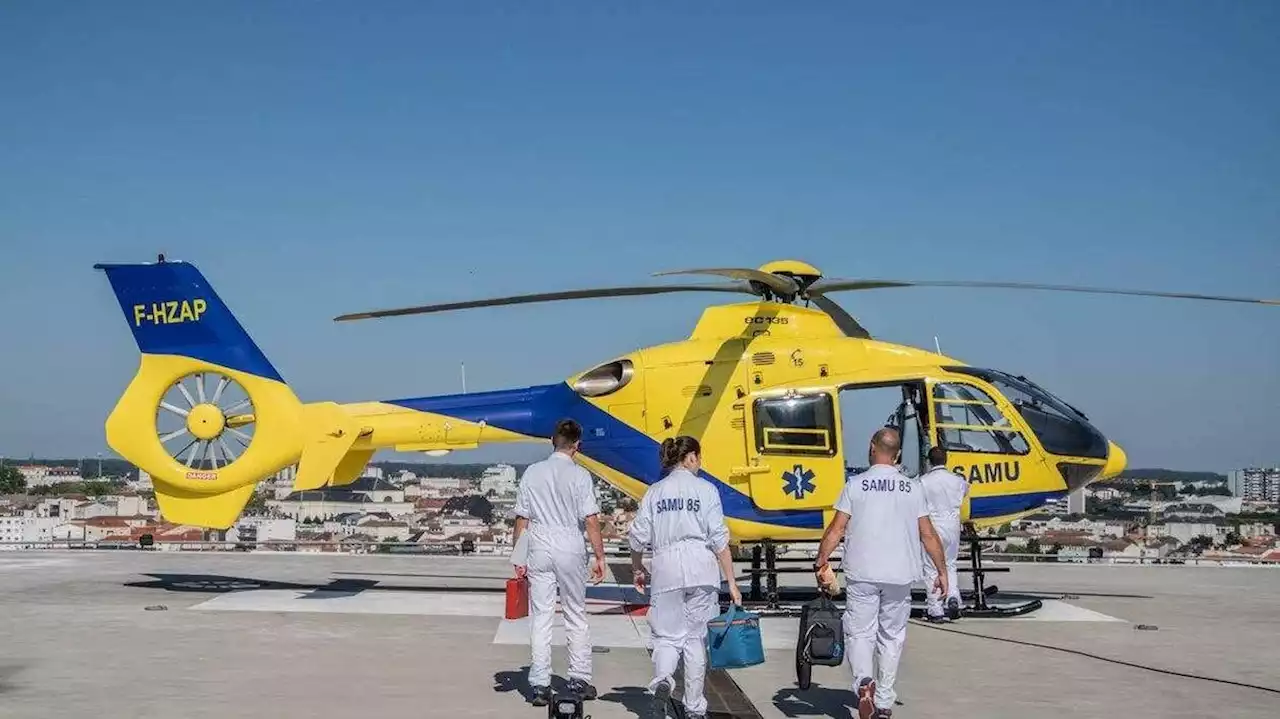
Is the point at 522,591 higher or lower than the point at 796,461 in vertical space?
lower

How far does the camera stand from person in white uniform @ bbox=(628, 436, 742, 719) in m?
7.36

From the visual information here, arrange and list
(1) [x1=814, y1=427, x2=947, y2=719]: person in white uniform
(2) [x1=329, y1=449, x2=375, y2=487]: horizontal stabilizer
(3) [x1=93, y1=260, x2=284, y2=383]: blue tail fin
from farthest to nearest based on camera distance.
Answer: (2) [x1=329, y1=449, x2=375, y2=487]: horizontal stabilizer < (3) [x1=93, y1=260, x2=284, y2=383]: blue tail fin < (1) [x1=814, y1=427, x2=947, y2=719]: person in white uniform

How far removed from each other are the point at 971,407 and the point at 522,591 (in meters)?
6.72

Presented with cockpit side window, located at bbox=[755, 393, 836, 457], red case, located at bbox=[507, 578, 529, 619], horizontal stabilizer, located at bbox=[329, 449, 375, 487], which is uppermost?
cockpit side window, located at bbox=[755, 393, 836, 457]

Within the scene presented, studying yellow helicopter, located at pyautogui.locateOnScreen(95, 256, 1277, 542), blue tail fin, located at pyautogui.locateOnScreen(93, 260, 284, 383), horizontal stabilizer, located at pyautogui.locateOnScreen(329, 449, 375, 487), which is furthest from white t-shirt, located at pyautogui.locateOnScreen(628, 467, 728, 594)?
blue tail fin, located at pyautogui.locateOnScreen(93, 260, 284, 383)

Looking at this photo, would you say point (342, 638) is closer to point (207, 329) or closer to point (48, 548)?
point (207, 329)

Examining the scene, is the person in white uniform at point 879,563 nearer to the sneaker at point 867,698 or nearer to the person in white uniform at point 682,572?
the sneaker at point 867,698

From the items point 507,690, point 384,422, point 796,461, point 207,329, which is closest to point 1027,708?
point 507,690

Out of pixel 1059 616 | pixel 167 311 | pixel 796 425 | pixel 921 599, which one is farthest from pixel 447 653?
pixel 167 311

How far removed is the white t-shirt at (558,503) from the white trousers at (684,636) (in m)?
0.91

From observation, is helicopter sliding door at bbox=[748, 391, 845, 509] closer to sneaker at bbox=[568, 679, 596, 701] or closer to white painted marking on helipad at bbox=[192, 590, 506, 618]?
white painted marking on helipad at bbox=[192, 590, 506, 618]

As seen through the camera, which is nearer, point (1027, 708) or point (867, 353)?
point (1027, 708)

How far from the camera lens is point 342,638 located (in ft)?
36.4

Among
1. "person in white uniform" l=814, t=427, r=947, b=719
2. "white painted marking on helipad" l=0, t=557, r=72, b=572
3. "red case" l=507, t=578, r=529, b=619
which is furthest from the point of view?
"white painted marking on helipad" l=0, t=557, r=72, b=572
